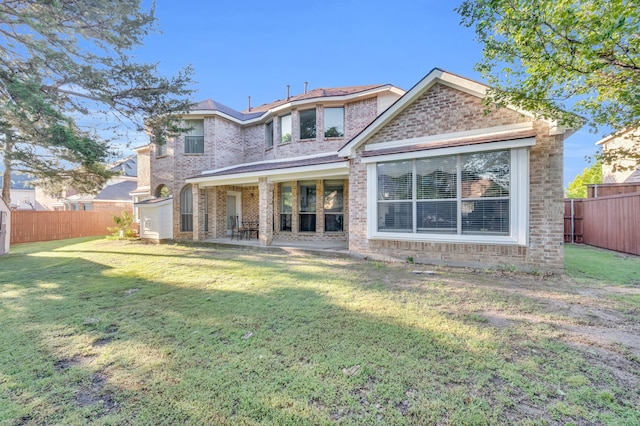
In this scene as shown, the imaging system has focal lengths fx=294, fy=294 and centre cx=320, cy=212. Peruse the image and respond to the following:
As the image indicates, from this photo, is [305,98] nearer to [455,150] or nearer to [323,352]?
[455,150]

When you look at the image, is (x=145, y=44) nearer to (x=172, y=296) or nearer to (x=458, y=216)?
(x=172, y=296)

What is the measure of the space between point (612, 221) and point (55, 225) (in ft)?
95.5

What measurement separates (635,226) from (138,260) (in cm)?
1683

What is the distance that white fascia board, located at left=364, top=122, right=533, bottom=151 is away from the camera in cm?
721

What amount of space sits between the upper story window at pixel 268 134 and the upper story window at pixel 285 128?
1115mm

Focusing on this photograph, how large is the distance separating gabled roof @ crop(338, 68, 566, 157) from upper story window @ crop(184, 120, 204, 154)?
8.97 meters

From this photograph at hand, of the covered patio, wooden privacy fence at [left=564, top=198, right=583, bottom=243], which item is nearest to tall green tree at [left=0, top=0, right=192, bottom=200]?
the covered patio

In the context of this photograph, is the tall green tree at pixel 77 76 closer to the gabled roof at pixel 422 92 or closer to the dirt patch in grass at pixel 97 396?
the gabled roof at pixel 422 92

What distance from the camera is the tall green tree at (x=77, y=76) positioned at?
8020 millimetres

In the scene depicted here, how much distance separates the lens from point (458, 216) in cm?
773

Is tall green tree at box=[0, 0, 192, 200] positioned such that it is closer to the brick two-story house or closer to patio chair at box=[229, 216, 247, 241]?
the brick two-story house

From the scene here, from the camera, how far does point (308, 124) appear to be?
13.8m

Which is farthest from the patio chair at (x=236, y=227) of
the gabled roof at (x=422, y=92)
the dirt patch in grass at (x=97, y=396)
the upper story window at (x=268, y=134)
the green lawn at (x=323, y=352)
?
the dirt patch in grass at (x=97, y=396)

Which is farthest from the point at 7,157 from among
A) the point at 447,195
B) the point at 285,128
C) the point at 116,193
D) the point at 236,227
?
the point at 116,193
